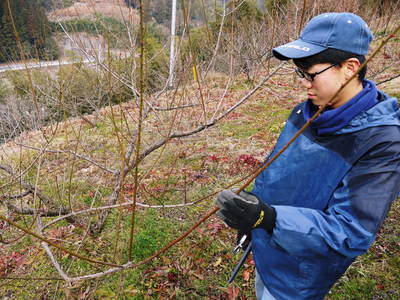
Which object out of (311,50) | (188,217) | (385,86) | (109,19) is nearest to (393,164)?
(311,50)

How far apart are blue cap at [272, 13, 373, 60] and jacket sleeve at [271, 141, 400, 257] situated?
442 mm

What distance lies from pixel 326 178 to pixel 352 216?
0.85 feet

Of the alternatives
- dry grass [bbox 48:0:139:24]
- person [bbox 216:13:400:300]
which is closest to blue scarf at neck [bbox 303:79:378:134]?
person [bbox 216:13:400:300]

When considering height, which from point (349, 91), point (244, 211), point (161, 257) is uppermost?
point (349, 91)

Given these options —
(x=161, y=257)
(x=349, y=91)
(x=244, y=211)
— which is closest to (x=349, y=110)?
(x=349, y=91)

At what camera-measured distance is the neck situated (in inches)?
42.4

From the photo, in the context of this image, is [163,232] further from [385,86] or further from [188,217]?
[385,86]

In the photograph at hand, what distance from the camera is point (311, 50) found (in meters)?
1.08

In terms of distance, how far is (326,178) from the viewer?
3.65 ft

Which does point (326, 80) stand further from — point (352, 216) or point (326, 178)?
point (352, 216)

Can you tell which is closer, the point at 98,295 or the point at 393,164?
the point at 393,164

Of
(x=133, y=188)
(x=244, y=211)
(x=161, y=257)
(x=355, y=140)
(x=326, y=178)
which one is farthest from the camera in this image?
(x=133, y=188)

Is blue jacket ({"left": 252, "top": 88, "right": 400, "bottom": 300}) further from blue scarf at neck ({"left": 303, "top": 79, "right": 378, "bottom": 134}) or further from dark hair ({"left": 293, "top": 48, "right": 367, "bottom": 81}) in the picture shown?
dark hair ({"left": 293, "top": 48, "right": 367, "bottom": 81})

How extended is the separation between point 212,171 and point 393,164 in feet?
13.0
